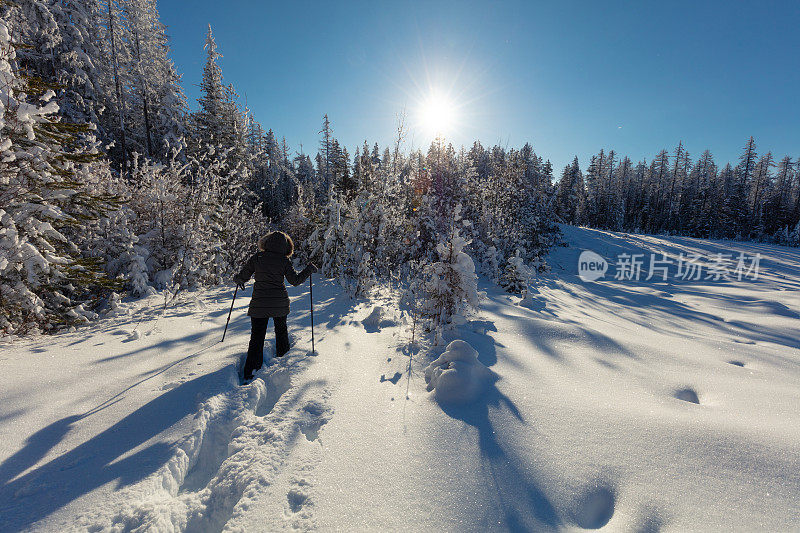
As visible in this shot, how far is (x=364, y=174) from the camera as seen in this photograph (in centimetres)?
1015

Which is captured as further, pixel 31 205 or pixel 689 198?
pixel 689 198

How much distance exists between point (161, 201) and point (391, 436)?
8031 mm

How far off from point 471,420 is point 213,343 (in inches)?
156

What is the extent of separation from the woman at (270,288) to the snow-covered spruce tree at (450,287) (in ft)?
6.77

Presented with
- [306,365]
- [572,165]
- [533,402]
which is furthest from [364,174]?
[572,165]

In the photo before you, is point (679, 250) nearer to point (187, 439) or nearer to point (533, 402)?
point (533, 402)

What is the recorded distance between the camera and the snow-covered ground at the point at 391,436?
1950 mm

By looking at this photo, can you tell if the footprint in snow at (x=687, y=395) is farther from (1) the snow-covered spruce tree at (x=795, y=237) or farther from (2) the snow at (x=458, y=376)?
(1) the snow-covered spruce tree at (x=795, y=237)

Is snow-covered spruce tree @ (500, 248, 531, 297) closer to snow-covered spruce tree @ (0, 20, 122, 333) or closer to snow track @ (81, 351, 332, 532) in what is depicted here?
snow track @ (81, 351, 332, 532)

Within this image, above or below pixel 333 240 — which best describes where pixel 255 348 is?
below

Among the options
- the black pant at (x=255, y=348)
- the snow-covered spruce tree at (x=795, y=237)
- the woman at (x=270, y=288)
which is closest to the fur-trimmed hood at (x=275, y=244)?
the woman at (x=270, y=288)

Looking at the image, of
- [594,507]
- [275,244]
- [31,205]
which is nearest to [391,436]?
Answer: [594,507]

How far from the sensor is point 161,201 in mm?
7543

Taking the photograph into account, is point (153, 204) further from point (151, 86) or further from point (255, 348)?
point (151, 86)
